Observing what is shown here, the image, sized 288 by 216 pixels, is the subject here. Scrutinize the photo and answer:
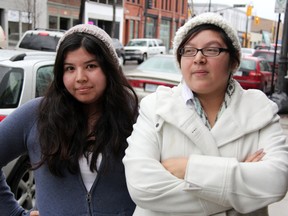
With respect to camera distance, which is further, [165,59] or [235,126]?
[165,59]

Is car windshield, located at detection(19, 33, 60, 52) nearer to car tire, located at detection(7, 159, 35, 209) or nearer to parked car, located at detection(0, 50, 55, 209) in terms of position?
parked car, located at detection(0, 50, 55, 209)

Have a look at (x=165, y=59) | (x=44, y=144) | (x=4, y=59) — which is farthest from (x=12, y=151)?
(x=165, y=59)

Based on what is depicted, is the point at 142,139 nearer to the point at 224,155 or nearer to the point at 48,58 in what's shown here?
the point at 224,155

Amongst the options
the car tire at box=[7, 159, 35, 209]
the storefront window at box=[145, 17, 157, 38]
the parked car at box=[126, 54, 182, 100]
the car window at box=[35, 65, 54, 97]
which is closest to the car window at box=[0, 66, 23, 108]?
the car window at box=[35, 65, 54, 97]

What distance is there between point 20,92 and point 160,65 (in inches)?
245

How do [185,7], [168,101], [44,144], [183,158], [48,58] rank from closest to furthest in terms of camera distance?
[183,158] < [168,101] < [44,144] < [48,58] < [185,7]

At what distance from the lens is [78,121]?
1985 mm

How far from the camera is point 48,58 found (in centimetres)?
467

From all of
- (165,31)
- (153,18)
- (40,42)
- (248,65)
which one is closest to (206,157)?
(40,42)

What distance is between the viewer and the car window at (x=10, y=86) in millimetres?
3971

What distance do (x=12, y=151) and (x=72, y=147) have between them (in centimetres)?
32

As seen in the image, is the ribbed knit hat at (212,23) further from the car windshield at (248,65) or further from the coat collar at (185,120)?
the car windshield at (248,65)

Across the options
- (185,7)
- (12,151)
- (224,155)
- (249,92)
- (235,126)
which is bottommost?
(12,151)

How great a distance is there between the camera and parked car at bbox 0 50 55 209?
13.0 feet
